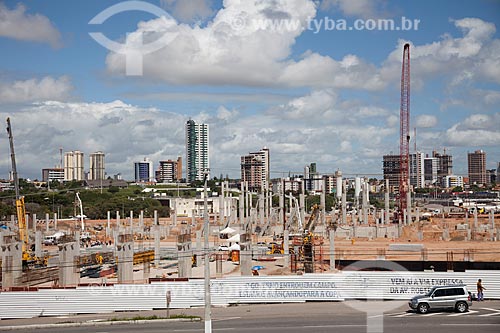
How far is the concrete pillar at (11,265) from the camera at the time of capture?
97.6ft

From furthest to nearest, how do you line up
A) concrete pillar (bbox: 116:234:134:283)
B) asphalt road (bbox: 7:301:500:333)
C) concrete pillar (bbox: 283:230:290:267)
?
1. concrete pillar (bbox: 283:230:290:267)
2. concrete pillar (bbox: 116:234:134:283)
3. asphalt road (bbox: 7:301:500:333)

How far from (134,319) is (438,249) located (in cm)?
3361

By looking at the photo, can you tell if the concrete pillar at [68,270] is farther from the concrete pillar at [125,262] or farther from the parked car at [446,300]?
the parked car at [446,300]

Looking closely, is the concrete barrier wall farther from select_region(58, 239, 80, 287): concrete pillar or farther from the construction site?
select_region(58, 239, 80, 287): concrete pillar

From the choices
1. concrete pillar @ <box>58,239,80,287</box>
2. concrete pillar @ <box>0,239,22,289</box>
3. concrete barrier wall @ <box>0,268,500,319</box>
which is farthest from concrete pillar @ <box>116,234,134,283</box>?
concrete barrier wall @ <box>0,268,500,319</box>

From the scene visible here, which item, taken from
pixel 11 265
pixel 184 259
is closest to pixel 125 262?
pixel 184 259

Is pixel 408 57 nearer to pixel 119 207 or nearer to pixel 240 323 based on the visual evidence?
pixel 119 207

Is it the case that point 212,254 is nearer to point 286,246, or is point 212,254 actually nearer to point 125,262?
point 286,246

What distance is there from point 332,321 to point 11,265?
18216 millimetres

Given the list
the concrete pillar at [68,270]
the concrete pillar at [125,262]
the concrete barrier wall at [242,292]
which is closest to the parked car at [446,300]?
the concrete barrier wall at [242,292]

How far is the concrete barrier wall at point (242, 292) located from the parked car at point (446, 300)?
2863 mm

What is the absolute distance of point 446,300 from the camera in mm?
20797

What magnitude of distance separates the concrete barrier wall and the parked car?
2863 mm

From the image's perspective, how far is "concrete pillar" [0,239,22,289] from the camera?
1171 inches
